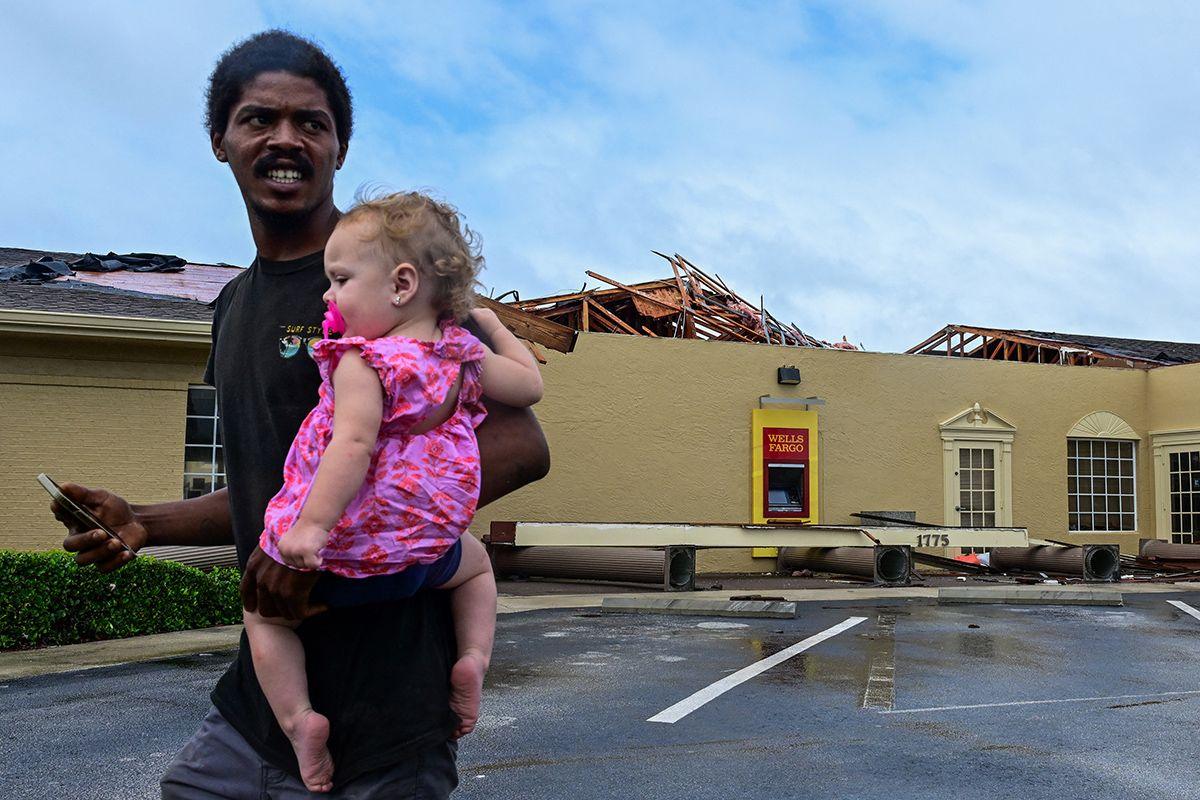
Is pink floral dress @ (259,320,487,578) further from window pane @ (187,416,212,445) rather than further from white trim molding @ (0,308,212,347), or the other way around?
window pane @ (187,416,212,445)

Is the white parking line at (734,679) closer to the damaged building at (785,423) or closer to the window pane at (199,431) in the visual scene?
the damaged building at (785,423)

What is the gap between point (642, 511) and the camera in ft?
62.9

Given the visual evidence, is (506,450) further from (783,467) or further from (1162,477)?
(1162,477)

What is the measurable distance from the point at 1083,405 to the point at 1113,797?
1879 cm

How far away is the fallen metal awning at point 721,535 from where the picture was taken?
16641mm

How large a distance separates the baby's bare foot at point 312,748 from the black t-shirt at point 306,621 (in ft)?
0.11

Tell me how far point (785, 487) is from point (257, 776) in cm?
1875

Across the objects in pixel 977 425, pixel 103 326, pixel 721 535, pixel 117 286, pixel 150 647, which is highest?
pixel 117 286

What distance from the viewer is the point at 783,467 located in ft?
66.1

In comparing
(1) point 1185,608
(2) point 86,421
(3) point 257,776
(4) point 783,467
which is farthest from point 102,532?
(4) point 783,467

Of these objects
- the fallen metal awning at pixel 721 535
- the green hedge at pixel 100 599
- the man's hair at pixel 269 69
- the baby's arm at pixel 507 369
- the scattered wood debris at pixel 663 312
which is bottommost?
the green hedge at pixel 100 599

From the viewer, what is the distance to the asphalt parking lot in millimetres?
5566

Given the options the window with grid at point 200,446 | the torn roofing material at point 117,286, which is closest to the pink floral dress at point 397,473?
the torn roofing material at point 117,286

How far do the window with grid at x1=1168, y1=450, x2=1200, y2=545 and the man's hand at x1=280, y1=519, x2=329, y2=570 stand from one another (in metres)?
23.8
